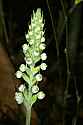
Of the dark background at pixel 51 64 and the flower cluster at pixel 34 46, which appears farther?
the dark background at pixel 51 64

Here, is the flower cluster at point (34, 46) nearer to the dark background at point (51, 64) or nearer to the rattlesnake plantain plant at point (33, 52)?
→ the rattlesnake plantain plant at point (33, 52)

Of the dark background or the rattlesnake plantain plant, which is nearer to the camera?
the rattlesnake plantain plant

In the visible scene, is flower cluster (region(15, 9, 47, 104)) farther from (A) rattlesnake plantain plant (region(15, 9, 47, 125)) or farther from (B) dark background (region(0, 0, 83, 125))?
(B) dark background (region(0, 0, 83, 125))

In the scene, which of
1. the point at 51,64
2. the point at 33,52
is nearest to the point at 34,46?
the point at 33,52

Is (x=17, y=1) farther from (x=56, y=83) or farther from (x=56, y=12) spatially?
(x=56, y=83)

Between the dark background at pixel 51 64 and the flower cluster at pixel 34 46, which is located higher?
the dark background at pixel 51 64

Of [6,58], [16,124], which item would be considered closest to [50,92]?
[16,124]

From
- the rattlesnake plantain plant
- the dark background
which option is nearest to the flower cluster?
the rattlesnake plantain plant

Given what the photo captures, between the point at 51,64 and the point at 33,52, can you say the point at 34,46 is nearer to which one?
the point at 33,52

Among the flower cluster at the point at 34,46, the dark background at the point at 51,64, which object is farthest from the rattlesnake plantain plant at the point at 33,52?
the dark background at the point at 51,64
